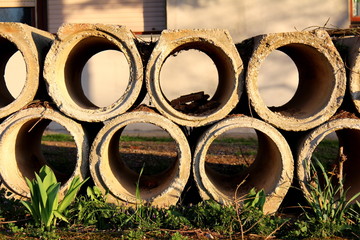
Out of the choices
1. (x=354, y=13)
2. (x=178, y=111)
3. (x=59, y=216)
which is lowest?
(x=59, y=216)

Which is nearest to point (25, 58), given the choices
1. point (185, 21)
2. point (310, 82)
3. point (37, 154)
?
point (37, 154)

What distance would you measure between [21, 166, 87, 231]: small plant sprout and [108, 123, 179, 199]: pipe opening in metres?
0.56

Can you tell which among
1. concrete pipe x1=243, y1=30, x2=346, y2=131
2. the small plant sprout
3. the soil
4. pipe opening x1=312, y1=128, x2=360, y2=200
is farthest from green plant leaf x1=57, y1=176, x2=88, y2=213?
pipe opening x1=312, y1=128, x2=360, y2=200

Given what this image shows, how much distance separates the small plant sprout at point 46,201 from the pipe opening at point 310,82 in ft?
6.26

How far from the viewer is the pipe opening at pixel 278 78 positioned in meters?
7.94

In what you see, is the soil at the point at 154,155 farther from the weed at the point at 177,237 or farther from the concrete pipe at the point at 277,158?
the weed at the point at 177,237

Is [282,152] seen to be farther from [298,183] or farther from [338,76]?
[338,76]

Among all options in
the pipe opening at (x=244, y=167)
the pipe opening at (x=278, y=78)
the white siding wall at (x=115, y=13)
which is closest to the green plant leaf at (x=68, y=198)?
the pipe opening at (x=244, y=167)

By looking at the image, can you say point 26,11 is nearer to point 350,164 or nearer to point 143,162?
point 143,162

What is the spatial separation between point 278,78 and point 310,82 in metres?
3.81

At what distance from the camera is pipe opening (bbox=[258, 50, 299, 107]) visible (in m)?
7.94

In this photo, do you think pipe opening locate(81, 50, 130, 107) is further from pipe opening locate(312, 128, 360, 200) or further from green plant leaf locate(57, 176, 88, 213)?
green plant leaf locate(57, 176, 88, 213)

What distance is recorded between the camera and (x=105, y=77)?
8258mm

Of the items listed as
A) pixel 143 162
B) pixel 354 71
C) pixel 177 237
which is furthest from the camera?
pixel 143 162
